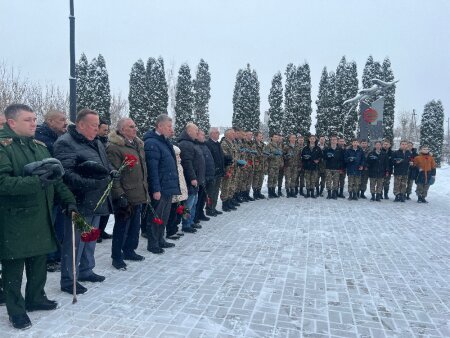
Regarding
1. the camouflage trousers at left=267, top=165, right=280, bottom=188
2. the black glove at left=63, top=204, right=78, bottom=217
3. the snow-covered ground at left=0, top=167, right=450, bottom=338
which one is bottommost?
the snow-covered ground at left=0, top=167, right=450, bottom=338

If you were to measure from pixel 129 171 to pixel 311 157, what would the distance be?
799 centimetres

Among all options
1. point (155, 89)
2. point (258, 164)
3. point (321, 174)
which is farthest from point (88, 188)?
point (155, 89)

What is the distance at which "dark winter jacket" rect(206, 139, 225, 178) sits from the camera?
336 inches

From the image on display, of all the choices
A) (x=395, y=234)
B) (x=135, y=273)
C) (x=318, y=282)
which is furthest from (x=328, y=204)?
(x=135, y=273)

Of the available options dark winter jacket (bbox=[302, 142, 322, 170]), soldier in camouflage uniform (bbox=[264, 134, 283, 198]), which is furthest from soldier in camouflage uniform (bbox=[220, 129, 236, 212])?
dark winter jacket (bbox=[302, 142, 322, 170])

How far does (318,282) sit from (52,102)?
1053 inches

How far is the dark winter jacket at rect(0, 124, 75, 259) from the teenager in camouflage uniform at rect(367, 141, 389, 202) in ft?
34.5

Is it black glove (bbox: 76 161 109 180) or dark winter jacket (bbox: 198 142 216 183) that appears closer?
black glove (bbox: 76 161 109 180)

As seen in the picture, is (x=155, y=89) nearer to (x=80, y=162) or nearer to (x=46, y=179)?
(x=80, y=162)

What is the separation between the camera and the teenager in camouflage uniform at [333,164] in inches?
465

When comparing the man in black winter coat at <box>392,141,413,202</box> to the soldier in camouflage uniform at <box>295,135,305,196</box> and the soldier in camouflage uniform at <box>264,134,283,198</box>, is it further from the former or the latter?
the soldier in camouflage uniform at <box>264,134,283,198</box>

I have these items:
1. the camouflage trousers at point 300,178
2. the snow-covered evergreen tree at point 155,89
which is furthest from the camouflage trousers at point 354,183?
the snow-covered evergreen tree at point 155,89

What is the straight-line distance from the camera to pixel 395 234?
Answer: 7383 millimetres

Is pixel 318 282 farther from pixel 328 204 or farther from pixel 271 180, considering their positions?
pixel 271 180
